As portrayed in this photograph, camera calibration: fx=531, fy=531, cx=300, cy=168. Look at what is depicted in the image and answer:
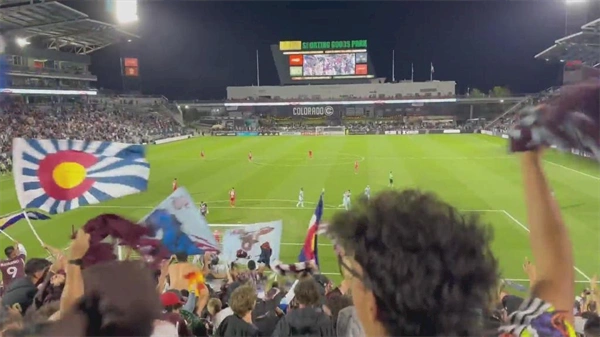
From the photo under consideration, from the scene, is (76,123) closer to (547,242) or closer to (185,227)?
(185,227)

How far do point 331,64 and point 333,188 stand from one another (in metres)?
65.5

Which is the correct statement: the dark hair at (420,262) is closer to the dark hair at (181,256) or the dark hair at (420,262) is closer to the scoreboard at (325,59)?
the dark hair at (181,256)

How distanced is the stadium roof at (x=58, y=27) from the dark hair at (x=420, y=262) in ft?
156

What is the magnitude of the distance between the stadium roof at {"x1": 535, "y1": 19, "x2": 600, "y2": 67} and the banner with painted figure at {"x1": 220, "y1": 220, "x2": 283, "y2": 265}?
42466mm

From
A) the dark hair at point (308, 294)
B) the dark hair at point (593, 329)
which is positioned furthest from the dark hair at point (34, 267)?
the dark hair at point (593, 329)

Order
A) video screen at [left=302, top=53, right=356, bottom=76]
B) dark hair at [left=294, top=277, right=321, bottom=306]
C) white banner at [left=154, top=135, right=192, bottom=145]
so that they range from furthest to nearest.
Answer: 1. video screen at [left=302, top=53, right=356, bottom=76]
2. white banner at [left=154, top=135, right=192, bottom=145]
3. dark hair at [left=294, top=277, right=321, bottom=306]

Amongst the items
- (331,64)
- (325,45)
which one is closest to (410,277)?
(325,45)

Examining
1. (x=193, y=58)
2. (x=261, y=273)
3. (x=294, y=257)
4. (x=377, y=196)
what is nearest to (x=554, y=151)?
(x=377, y=196)

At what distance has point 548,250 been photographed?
2471 millimetres

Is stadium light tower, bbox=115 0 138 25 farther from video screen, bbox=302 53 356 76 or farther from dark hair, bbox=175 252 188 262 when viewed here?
dark hair, bbox=175 252 188 262

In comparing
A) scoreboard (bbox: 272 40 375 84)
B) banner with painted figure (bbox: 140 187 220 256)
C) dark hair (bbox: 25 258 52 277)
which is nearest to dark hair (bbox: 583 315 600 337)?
banner with painted figure (bbox: 140 187 220 256)

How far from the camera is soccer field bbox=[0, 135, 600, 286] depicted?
20094 mm

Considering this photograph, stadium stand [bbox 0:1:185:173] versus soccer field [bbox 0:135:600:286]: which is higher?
stadium stand [bbox 0:1:185:173]

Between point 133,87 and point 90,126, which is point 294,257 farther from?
point 133,87
